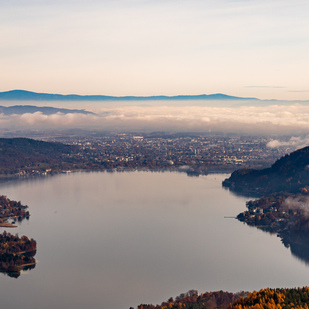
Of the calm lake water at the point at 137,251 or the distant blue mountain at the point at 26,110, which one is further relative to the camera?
the distant blue mountain at the point at 26,110

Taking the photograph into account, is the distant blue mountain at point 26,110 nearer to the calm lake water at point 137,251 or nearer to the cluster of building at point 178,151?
the cluster of building at point 178,151

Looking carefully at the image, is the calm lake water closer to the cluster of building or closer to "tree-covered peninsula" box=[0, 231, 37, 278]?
"tree-covered peninsula" box=[0, 231, 37, 278]

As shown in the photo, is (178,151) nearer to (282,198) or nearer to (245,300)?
(282,198)

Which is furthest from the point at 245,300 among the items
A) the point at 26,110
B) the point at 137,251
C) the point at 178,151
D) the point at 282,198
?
the point at 26,110

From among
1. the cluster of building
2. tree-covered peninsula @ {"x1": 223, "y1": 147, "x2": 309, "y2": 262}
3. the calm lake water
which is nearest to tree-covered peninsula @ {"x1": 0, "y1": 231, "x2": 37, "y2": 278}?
the calm lake water

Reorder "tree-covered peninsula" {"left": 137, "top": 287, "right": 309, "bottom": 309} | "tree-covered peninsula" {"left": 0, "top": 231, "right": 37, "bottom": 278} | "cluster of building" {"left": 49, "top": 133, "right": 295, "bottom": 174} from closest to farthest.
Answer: "tree-covered peninsula" {"left": 137, "top": 287, "right": 309, "bottom": 309} → "tree-covered peninsula" {"left": 0, "top": 231, "right": 37, "bottom": 278} → "cluster of building" {"left": 49, "top": 133, "right": 295, "bottom": 174}

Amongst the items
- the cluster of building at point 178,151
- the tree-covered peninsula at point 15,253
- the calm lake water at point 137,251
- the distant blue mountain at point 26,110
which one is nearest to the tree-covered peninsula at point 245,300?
the calm lake water at point 137,251

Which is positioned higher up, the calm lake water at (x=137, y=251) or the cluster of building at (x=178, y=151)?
the cluster of building at (x=178, y=151)

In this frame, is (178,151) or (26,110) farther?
(26,110)
